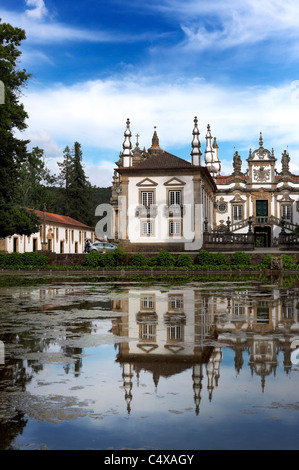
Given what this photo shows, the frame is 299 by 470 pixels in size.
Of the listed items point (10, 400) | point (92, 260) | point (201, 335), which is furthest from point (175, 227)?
point (10, 400)

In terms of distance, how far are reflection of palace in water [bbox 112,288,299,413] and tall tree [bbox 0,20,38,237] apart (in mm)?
18036

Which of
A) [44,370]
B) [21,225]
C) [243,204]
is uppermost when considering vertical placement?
[243,204]

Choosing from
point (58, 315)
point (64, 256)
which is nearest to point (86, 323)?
point (58, 315)

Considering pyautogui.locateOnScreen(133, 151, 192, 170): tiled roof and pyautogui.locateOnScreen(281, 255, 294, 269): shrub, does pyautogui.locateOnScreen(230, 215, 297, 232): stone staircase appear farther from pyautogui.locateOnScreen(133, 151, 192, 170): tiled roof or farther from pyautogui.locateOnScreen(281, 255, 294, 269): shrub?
pyautogui.locateOnScreen(281, 255, 294, 269): shrub

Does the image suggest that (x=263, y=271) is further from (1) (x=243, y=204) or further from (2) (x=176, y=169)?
(1) (x=243, y=204)

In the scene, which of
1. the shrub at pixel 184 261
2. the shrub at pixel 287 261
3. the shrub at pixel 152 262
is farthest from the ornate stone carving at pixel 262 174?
the shrub at pixel 152 262

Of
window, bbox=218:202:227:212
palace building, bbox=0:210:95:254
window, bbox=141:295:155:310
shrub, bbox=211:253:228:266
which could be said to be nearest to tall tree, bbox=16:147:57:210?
palace building, bbox=0:210:95:254

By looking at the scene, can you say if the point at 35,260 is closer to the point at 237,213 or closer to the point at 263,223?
the point at 263,223

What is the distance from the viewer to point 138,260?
115ft

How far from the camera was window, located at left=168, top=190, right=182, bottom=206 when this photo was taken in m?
42.3

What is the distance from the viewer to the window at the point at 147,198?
43.0 m

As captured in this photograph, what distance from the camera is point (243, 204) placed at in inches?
2215

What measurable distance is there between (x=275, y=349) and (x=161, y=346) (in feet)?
5.29

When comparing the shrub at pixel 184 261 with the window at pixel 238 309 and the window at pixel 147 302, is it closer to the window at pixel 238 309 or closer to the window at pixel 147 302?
the window at pixel 147 302
